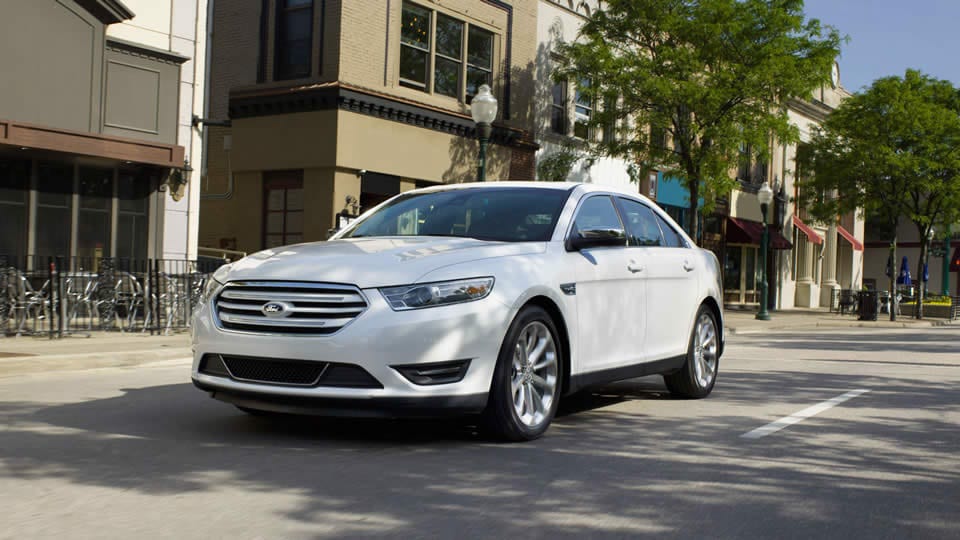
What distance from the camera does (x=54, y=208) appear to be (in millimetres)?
17062

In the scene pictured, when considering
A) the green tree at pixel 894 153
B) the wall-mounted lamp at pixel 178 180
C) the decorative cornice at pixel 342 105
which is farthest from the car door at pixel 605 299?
the green tree at pixel 894 153

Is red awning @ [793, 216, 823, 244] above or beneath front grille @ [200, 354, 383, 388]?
above

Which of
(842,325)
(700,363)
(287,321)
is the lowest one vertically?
(842,325)

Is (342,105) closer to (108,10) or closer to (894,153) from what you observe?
(108,10)

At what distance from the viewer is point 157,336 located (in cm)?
1496

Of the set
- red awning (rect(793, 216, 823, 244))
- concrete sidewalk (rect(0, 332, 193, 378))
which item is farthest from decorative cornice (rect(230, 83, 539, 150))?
red awning (rect(793, 216, 823, 244))

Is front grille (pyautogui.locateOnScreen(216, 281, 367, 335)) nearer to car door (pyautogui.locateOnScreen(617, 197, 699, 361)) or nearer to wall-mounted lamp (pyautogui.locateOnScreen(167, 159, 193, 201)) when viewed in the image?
car door (pyautogui.locateOnScreen(617, 197, 699, 361))

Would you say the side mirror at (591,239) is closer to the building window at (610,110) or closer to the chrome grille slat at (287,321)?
the chrome grille slat at (287,321)

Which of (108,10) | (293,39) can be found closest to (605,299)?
(108,10)

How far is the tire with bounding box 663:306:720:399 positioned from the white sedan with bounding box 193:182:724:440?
1131 millimetres

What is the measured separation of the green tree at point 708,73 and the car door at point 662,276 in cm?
1596

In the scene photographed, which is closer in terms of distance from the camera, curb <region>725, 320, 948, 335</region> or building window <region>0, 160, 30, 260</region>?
building window <region>0, 160, 30, 260</region>

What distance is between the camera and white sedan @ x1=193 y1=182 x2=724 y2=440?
19.3 ft

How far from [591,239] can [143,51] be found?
13.2 metres
